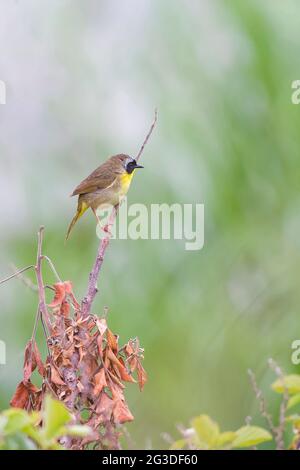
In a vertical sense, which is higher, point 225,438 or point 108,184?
point 108,184

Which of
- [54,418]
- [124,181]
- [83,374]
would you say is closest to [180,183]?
[124,181]

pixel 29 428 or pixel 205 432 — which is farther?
pixel 205 432

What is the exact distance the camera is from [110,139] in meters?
4.53

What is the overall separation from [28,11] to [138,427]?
91.0 inches

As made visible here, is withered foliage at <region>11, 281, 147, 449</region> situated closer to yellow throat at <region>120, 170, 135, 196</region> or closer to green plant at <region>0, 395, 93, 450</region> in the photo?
green plant at <region>0, 395, 93, 450</region>

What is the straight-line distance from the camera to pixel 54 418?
1074 millimetres

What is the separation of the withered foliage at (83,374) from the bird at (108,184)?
82.8 inches

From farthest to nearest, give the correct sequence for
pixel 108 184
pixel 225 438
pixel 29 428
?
pixel 108 184 < pixel 225 438 < pixel 29 428

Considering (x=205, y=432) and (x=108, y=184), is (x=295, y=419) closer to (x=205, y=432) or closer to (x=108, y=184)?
(x=205, y=432)

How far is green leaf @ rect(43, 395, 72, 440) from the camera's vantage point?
1.06 meters

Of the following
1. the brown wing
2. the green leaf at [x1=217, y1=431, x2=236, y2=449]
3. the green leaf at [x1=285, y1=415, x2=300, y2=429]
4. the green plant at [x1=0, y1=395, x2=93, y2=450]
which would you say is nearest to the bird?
the brown wing

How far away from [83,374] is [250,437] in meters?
0.46

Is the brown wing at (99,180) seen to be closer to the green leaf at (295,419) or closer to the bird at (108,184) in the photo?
the bird at (108,184)
